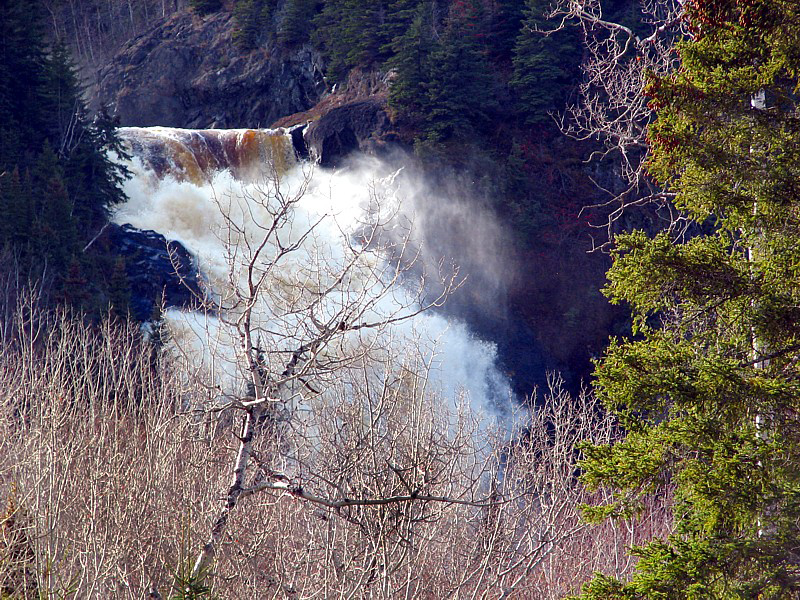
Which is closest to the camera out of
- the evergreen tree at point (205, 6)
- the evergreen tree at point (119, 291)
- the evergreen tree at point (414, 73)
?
the evergreen tree at point (119, 291)

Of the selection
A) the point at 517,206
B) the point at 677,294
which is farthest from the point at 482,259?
the point at 677,294

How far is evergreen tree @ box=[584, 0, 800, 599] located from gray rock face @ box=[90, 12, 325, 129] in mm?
37265

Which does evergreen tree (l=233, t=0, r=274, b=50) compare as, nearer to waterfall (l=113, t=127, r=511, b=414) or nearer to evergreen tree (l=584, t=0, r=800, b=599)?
waterfall (l=113, t=127, r=511, b=414)

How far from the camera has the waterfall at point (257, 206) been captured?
28.0 metres

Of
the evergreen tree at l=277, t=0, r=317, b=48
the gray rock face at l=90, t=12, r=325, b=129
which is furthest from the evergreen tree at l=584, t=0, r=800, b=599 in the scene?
the evergreen tree at l=277, t=0, r=317, b=48

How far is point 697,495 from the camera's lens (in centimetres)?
562

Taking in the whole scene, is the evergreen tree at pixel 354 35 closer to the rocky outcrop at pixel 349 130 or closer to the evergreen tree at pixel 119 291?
the rocky outcrop at pixel 349 130

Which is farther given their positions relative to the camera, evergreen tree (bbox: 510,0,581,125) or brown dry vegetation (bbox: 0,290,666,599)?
evergreen tree (bbox: 510,0,581,125)

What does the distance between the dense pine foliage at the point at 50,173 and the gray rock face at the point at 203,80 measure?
40.1ft

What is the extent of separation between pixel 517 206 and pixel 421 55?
7190 millimetres

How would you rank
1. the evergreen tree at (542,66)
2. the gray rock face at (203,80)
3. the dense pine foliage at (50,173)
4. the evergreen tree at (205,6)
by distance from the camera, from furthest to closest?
the evergreen tree at (205,6) → the gray rock face at (203,80) → the evergreen tree at (542,66) → the dense pine foliage at (50,173)

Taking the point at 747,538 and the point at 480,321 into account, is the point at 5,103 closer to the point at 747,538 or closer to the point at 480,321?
the point at 480,321

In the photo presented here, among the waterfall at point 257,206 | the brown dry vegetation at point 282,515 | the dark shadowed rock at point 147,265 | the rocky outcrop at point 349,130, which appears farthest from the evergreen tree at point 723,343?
the rocky outcrop at point 349,130

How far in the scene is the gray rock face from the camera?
43.2 metres
